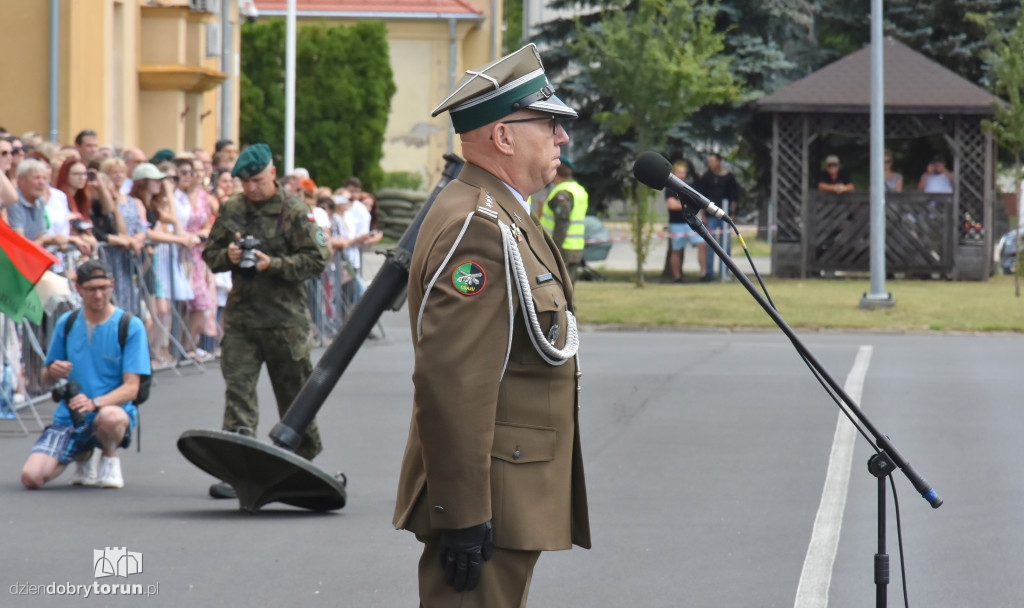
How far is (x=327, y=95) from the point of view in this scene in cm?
4122

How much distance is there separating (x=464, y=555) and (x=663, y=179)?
1.20m

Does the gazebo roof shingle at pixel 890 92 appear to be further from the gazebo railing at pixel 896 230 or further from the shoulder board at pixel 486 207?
the shoulder board at pixel 486 207

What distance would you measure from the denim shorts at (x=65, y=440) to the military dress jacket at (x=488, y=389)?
505 centimetres

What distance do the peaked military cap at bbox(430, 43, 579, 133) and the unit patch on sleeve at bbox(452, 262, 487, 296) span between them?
426 millimetres

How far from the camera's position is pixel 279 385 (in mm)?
8695

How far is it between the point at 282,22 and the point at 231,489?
35.6 meters

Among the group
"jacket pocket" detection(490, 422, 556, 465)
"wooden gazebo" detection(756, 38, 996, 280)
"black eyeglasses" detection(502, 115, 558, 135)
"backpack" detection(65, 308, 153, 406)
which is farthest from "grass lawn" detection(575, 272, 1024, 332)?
"jacket pocket" detection(490, 422, 556, 465)

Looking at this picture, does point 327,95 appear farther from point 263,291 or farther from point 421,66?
point 263,291

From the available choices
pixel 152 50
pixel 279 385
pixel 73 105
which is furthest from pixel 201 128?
pixel 279 385

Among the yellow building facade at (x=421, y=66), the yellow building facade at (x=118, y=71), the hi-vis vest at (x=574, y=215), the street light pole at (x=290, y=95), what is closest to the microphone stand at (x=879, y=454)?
the hi-vis vest at (x=574, y=215)

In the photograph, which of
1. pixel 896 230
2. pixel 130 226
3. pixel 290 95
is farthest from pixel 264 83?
pixel 130 226

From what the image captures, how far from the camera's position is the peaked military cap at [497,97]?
12.8 feet

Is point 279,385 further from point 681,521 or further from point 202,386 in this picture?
point 202,386

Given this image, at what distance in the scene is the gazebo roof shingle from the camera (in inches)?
1107
